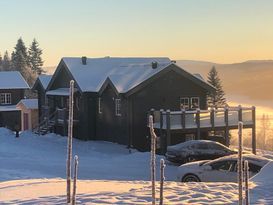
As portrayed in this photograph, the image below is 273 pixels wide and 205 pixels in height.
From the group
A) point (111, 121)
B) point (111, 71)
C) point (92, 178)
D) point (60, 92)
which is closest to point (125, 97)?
point (111, 121)

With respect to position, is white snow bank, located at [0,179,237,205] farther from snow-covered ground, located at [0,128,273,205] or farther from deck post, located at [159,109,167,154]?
deck post, located at [159,109,167,154]

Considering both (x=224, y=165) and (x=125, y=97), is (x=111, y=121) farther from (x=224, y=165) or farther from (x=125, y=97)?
(x=224, y=165)

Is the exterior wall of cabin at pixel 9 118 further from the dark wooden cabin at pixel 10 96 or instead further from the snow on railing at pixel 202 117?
the snow on railing at pixel 202 117

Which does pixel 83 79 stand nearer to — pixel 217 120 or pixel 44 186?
pixel 217 120

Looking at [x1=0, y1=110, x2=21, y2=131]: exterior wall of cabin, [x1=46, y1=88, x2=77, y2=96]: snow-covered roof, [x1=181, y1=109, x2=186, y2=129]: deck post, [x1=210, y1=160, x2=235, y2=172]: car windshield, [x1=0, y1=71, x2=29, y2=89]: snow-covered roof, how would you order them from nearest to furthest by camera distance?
[x1=210, y1=160, x2=235, y2=172]: car windshield
[x1=181, y1=109, x2=186, y2=129]: deck post
[x1=46, y1=88, x2=77, y2=96]: snow-covered roof
[x1=0, y1=110, x2=21, y2=131]: exterior wall of cabin
[x1=0, y1=71, x2=29, y2=89]: snow-covered roof

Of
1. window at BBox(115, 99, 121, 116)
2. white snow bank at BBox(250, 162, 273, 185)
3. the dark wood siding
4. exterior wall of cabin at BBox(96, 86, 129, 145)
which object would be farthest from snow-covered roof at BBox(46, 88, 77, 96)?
white snow bank at BBox(250, 162, 273, 185)

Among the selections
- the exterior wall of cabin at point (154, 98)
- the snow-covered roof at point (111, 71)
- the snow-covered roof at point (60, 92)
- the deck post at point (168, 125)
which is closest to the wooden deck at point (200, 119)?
the deck post at point (168, 125)

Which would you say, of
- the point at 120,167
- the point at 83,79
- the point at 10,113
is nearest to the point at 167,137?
Answer: the point at 120,167

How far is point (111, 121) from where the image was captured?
1390 inches

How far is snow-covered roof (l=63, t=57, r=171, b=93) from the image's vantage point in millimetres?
33925

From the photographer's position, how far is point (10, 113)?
57188 mm

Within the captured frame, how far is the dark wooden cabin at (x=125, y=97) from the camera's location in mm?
33031

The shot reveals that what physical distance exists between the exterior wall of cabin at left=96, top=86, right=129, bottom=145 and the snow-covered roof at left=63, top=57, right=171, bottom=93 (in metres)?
1.03

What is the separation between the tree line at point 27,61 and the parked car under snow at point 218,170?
289 ft
